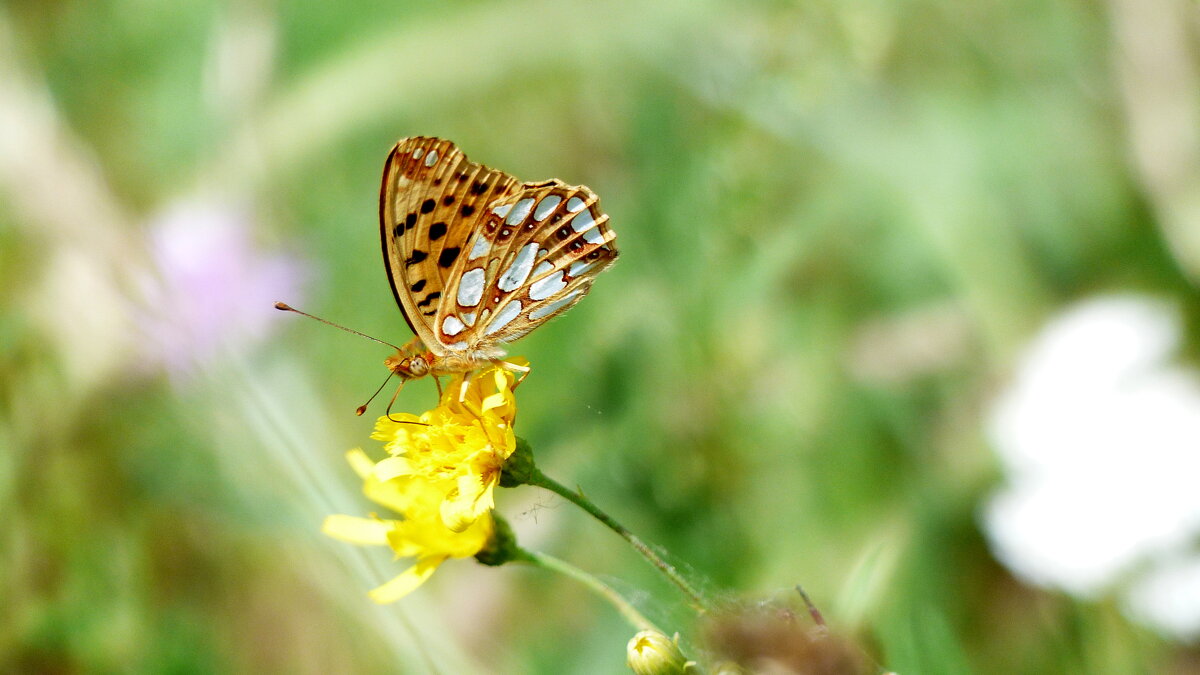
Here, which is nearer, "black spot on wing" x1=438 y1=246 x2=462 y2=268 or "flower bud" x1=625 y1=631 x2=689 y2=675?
"flower bud" x1=625 y1=631 x2=689 y2=675

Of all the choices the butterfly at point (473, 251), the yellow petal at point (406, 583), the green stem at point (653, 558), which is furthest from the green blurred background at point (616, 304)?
the green stem at point (653, 558)

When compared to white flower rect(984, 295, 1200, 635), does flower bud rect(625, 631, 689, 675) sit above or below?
above

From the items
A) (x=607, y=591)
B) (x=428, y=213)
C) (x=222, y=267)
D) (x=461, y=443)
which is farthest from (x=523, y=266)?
(x=222, y=267)

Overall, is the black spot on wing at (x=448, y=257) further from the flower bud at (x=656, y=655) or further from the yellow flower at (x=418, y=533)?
the flower bud at (x=656, y=655)

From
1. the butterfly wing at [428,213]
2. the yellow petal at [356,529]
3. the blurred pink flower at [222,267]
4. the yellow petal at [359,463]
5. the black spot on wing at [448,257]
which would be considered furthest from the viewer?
the blurred pink flower at [222,267]

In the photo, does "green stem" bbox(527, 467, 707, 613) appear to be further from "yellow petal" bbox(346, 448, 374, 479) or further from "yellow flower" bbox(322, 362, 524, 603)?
"yellow petal" bbox(346, 448, 374, 479)

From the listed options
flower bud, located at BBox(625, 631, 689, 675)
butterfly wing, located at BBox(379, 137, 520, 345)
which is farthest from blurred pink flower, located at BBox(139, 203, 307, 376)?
flower bud, located at BBox(625, 631, 689, 675)
